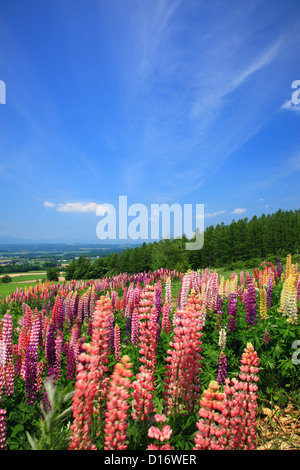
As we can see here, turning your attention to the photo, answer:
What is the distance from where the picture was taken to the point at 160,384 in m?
4.04

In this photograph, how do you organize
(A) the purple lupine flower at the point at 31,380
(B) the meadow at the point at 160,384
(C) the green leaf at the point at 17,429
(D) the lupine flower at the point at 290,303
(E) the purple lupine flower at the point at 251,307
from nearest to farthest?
(B) the meadow at the point at 160,384
(C) the green leaf at the point at 17,429
(A) the purple lupine flower at the point at 31,380
(D) the lupine flower at the point at 290,303
(E) the purple lupine flower at the point at 251,307

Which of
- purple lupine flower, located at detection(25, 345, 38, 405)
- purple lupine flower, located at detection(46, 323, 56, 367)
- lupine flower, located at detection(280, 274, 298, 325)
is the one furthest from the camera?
lupine flower, located at detection(280, 274, 298, 325)

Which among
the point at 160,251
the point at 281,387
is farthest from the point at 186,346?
the point at 160,251

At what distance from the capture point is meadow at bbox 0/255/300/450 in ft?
6.41

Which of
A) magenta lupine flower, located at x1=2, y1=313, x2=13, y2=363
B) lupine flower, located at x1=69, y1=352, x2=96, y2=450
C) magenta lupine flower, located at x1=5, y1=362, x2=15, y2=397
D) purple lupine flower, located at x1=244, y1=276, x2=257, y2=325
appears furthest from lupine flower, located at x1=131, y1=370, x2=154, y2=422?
purple lupine flower, located at x1=244, y1=276, x2=257, y2=325

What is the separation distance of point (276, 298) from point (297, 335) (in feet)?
11.7

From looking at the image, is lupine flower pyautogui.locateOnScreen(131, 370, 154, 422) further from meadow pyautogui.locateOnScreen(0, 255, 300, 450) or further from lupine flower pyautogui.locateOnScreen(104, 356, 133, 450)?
lupine flower pyautogui.locateOnScreen(104, 356, 133, 450)

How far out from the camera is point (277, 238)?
5766 centimetres

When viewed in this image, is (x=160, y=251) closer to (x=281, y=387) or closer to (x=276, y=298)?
(x=276, y=298)

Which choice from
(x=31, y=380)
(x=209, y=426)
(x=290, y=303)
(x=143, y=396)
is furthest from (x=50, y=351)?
(x=290, y=303)

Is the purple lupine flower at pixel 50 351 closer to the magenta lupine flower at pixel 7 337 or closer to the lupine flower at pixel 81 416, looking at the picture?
the magenta lupine flower at pixel 7 337

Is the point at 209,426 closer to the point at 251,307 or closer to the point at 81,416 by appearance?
the point at 81,416

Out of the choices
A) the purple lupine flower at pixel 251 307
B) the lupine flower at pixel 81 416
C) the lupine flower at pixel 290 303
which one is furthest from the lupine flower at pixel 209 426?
the lupine flower at pixel 290 303

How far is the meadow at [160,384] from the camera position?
1954 mm
